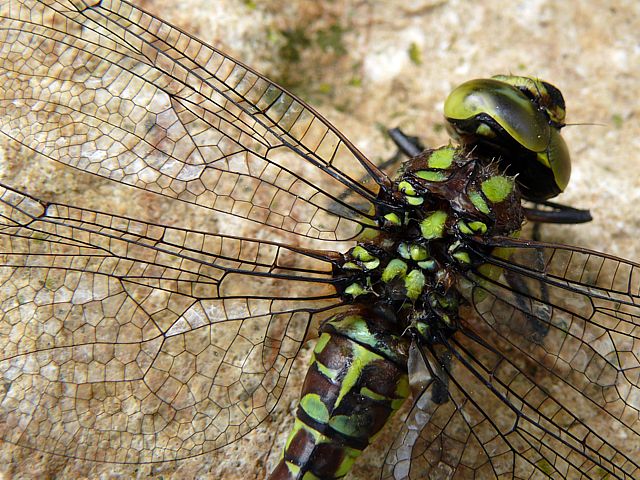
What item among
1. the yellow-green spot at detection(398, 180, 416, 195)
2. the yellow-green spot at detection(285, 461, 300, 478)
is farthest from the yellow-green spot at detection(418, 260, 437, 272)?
the yellow-green spot at detection(285, 461, 300, 478)

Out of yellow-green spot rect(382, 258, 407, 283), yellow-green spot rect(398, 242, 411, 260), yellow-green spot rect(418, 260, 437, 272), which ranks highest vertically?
yellow-green spot rect(418, 260, 437, 272)

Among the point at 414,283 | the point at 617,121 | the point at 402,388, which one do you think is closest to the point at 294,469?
the point at 402,388

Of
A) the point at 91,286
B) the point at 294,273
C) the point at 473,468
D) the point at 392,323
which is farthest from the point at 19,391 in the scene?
the point at 473,468

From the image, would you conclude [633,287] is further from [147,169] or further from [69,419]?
[69,419]

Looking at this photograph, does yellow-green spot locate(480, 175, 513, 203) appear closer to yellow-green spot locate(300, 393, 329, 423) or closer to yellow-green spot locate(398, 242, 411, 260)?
yellow-green spot locate(398, 242, 411, 260)

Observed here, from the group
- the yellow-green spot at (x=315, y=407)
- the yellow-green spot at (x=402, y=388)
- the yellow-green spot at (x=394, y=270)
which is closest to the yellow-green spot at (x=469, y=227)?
the yellow-green spot at (x=394, y=270)

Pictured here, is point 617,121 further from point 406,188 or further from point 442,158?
point 406,188
